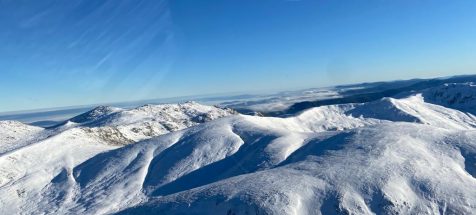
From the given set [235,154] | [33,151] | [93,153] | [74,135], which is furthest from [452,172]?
[74,135]

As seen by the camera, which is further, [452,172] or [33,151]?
[33,151]

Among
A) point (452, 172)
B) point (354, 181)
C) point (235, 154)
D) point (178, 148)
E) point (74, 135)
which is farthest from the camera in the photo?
point (74, 135)

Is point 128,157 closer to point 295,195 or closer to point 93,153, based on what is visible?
point 93,153

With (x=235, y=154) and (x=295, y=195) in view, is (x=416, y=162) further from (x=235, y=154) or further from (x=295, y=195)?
(x=235, y=154)

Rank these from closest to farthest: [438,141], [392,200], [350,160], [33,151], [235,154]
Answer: [392,200] → [350,160] → [438,141] → [235,154] → [33,151]

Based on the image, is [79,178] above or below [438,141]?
below

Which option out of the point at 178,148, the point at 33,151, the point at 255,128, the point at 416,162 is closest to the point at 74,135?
the point at 33,151
